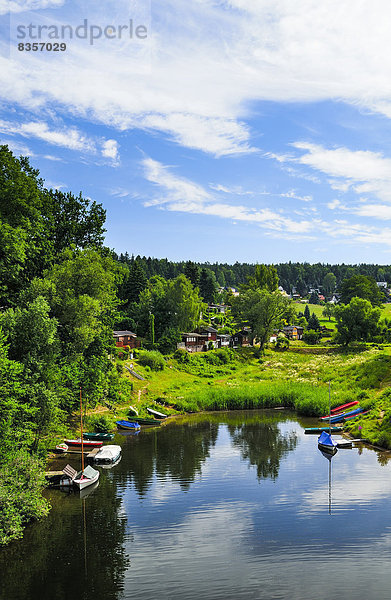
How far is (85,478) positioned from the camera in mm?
36969

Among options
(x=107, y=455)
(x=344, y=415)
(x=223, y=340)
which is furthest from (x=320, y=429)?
(x=223, y=340)

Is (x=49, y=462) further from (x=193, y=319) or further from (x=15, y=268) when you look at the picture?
(x=193, y=319)

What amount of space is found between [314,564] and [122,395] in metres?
37.6

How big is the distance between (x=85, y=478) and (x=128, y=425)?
62.9 ft

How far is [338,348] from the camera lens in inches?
4173

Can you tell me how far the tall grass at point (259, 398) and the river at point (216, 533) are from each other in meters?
18.0

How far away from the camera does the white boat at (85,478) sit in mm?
36438

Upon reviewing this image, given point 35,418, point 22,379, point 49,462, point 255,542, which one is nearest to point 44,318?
point 22,379

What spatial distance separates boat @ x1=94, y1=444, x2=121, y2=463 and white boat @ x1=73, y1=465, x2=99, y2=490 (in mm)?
4488

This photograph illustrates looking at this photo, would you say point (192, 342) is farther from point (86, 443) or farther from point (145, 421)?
point (86, 443)

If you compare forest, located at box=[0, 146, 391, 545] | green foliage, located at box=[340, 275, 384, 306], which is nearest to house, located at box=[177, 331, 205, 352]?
forest, located at box=[0, 146, 391, 545]

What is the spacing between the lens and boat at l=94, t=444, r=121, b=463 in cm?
4297

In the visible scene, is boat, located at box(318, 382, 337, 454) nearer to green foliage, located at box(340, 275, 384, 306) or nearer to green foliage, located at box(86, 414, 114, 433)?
green foliage, located at box(86, 414, 114, 433)

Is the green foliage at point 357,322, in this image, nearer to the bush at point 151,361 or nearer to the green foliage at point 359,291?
the green foliage at point 359,291
